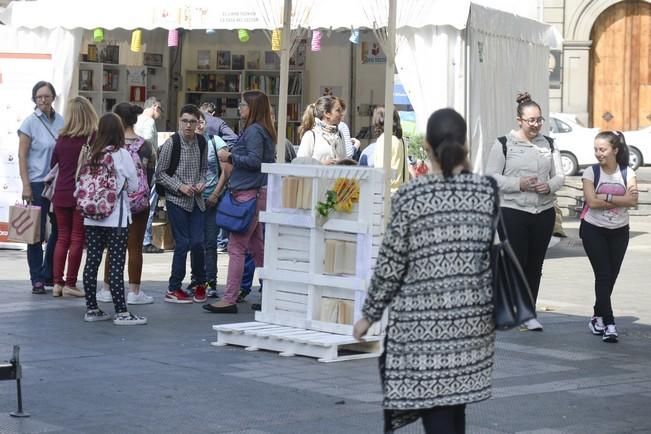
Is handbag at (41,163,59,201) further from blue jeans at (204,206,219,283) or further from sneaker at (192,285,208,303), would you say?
sneaker at (192,285,208,303)

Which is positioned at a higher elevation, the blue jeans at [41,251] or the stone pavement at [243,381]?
the blue jeans at [41,251]

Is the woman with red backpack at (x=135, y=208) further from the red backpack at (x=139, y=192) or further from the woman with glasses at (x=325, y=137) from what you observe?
the woman with glasses at (x=325, y=137)

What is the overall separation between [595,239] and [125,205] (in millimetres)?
3714

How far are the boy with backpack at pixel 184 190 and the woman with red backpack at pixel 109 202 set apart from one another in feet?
3.31

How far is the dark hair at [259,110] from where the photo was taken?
11492 millimetres

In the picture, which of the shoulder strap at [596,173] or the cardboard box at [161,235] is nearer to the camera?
the shoulder strap at [596,173]

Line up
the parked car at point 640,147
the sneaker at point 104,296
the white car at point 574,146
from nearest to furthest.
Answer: the sneaker at point 104,296
the white car at point 574,146
the parked car at point 640,147

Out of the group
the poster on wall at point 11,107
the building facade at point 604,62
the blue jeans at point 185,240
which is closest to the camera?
the blue jeans at point 185,240

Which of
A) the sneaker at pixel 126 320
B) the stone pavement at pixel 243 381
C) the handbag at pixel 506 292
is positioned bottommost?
the stone pavement at pixel 243 381

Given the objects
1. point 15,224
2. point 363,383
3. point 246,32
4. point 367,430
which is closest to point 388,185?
point 363,383

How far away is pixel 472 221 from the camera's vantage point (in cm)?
538

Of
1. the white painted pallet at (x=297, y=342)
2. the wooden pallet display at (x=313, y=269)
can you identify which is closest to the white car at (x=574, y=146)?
the wooden pallet display at (x=313, y=269)

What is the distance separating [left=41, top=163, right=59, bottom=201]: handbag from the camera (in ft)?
40.8

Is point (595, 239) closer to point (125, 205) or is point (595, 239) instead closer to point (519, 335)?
point (519, 335)
